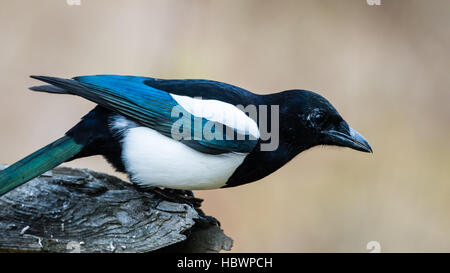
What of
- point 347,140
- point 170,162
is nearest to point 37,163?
point 170,162

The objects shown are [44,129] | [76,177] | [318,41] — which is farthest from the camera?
[318,41]

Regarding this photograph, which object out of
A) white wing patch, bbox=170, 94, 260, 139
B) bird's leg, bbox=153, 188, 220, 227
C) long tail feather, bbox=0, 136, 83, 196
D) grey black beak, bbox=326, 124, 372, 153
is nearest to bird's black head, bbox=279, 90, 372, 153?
grey black beak, bbox=326, 124, 372, 153

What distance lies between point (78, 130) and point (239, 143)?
1.67ft

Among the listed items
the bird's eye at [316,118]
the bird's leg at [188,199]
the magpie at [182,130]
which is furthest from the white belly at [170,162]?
the bird's eye at [316,118]

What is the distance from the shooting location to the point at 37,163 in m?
1.76

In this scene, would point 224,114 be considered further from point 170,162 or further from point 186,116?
point 170,162

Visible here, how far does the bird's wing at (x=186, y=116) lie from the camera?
74.5 inches

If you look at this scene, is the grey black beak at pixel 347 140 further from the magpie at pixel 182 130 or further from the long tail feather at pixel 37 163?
the long tail feather at pixel 37 163

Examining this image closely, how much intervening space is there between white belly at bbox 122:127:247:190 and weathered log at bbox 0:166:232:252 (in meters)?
0.07

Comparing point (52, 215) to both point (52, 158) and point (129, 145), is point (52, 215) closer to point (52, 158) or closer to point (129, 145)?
point (52, 158)

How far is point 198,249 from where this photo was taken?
→ 1.80m

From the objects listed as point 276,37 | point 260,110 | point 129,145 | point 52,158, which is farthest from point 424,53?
point 52,158

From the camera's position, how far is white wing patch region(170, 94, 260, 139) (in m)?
1.90

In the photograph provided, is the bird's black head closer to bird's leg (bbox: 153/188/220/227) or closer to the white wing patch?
the white wing patch
